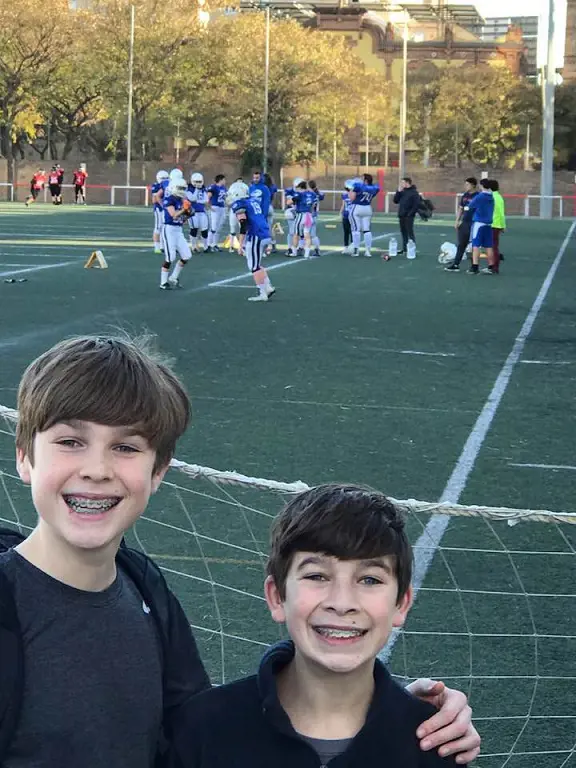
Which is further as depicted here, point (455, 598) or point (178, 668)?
point (455, 598)

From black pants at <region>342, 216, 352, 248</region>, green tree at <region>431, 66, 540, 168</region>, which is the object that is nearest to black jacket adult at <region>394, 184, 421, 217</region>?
black pants at <region>342, 216, 352, 248</region>

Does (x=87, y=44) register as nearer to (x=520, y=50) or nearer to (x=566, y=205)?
(x=566, y=205)

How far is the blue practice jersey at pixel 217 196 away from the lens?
107 ft

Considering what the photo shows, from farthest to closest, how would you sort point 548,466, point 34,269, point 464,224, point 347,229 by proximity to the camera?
point 347,229
point 464,224
point 34,269
point 548,466

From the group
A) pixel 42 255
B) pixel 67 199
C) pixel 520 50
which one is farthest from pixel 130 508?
pixel 520 50

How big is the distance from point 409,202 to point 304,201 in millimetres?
2180

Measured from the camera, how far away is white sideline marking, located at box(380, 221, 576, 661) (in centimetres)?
624

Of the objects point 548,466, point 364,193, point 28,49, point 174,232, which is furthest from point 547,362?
point 28,49

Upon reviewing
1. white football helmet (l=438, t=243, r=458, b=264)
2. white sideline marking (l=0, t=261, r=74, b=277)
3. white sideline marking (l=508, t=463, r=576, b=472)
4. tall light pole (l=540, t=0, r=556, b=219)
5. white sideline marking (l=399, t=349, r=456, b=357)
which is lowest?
white sideline marking (l=399, t=349, r=456, b=357)

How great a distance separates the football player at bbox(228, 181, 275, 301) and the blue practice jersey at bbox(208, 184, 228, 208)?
1218 centimetres

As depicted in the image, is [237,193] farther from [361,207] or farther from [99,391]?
[99,391]

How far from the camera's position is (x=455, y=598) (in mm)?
5836

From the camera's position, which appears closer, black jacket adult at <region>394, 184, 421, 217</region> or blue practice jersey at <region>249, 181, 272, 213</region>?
blue practice jersey at <region>249, 181, 272, 213</region>

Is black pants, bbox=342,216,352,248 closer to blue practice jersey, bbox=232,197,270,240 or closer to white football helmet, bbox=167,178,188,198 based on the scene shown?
white football helmet, bbox=167,178,188,198
